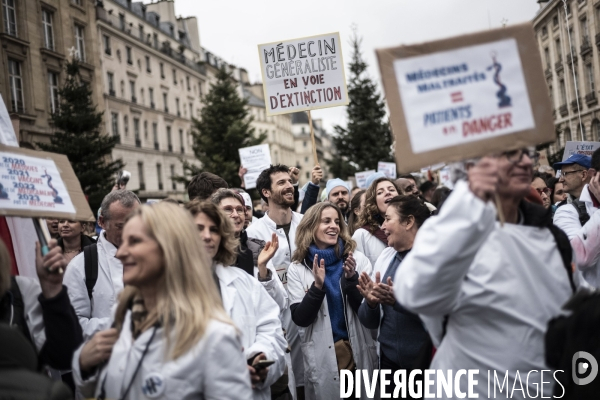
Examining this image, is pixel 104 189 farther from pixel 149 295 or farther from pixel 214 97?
pixel 149 295

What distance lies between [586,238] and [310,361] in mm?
2481

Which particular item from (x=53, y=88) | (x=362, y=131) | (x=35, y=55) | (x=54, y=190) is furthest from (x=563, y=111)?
(x=54, y=190)

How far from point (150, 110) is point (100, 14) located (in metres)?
10.9

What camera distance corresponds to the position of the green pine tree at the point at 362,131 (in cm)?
3853

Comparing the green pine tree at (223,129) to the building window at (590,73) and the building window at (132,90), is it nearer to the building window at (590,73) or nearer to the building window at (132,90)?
the building window at (132,90)

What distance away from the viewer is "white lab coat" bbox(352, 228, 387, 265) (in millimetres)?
6348

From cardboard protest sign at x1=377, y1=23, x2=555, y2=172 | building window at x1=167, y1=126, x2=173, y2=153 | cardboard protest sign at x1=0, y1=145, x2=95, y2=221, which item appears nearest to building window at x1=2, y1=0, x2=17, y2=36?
building window at x1=167, y1=126, x2=173, y2=153

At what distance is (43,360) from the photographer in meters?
3.24

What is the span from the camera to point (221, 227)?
→ 3.82 meters

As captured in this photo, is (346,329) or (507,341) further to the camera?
(346,329)

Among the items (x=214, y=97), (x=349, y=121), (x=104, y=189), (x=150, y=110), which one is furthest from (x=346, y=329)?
(x=150, y=110)

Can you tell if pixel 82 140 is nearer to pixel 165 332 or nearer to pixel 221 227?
pixel 221 227

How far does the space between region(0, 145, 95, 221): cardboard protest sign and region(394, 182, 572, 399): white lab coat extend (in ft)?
6.01

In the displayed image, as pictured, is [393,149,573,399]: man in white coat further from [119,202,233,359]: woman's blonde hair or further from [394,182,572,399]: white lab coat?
[119,202,233,359]: woman's blonde hair
